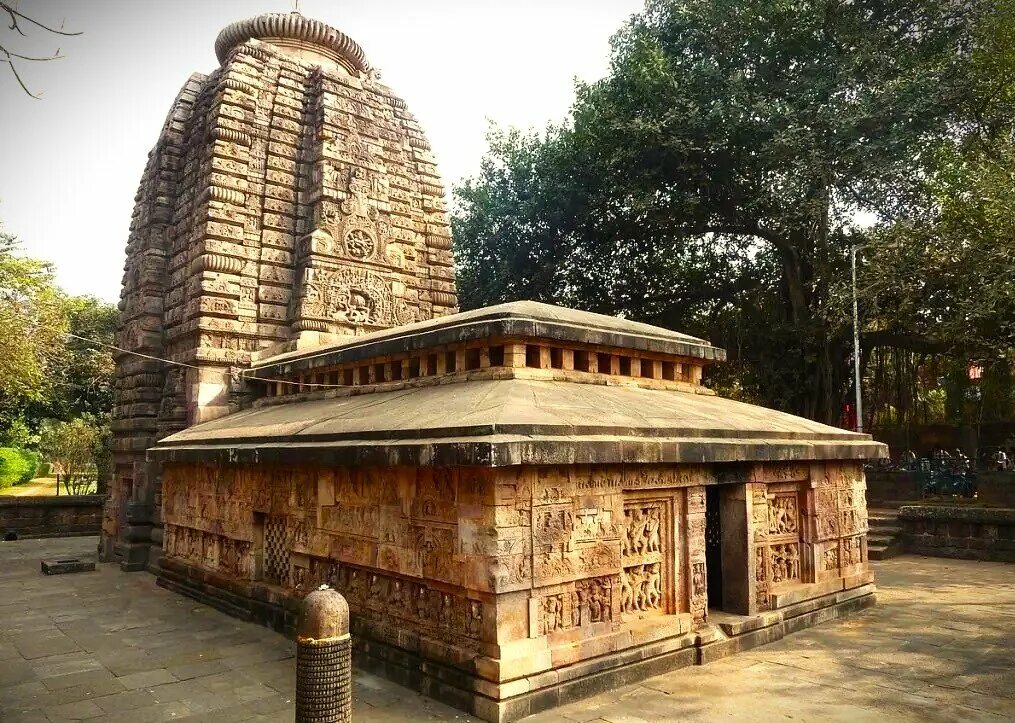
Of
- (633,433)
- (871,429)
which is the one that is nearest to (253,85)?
(633,433)

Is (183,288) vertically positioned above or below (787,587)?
above

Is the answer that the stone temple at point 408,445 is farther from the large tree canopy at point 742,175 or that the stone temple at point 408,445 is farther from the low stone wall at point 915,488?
the low stone wall at point 915,488

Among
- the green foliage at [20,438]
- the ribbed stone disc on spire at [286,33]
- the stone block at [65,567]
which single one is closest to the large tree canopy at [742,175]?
the ribbed stone disc on spire at [286,33]

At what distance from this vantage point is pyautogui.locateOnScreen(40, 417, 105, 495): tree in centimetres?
2388

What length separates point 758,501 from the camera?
690 cm

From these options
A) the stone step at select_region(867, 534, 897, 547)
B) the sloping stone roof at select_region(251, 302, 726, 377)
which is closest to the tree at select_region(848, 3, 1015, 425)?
the stone step at select_region(867, 534, 897, 547)

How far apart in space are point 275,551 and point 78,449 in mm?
20202

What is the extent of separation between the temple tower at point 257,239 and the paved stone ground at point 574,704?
3371mm

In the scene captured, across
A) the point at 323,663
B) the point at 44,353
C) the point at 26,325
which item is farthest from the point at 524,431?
the point at 44,353

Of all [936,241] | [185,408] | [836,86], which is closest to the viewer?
[185,408]

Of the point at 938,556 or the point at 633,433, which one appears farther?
the point at 938,556

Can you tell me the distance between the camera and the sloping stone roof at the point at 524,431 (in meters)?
4.95

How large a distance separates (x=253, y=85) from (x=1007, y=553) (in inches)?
571

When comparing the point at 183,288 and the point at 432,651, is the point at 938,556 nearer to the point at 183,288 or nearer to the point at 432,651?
the point at 432,651
